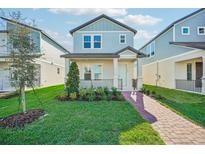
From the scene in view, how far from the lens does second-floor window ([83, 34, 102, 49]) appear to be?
18.6 m

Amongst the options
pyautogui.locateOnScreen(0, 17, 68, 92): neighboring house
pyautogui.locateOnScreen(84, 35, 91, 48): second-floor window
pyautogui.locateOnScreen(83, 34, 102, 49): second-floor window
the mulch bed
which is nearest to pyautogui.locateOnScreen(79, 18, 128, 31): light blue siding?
pyautogui.locateOnScreen(83, 34, 102, 49): second-floor window

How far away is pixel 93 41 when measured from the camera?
61.1 feet

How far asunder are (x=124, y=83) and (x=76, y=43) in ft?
20.2

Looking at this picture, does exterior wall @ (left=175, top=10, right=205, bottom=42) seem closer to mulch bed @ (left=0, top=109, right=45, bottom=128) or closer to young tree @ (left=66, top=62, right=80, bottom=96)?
young tree @ (left=66, top=62, right=80, bottom=96)

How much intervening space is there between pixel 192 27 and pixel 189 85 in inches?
239

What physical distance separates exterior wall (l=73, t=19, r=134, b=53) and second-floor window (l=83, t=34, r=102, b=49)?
295 mm

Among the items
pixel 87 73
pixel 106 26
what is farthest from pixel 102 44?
pixel 87 73

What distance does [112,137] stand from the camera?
5363mm

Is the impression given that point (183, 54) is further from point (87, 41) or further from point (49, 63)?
point (49, 63)

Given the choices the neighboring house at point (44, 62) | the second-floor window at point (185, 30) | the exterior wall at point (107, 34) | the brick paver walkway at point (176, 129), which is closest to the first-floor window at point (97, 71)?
the exterior wall at point (107, 34)

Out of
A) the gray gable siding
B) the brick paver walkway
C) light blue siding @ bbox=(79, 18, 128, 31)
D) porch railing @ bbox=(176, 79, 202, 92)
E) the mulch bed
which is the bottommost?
the brick paver walkway

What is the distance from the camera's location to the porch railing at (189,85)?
54.8 ft
